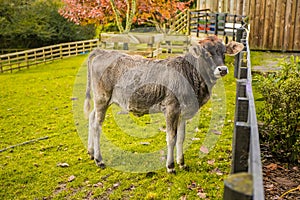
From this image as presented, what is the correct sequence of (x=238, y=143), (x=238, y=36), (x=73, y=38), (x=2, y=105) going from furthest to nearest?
(x=73, y=38), (x=2, y=105), (x=238, y=36), (x=238, y=143)

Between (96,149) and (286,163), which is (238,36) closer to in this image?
(286,163)

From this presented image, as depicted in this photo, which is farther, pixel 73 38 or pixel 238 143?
pixel 73 38

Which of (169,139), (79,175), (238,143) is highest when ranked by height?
(238,143)

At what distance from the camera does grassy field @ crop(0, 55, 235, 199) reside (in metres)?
4.86

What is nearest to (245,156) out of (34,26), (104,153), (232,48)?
(232,48)

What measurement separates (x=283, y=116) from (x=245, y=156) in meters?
2.85

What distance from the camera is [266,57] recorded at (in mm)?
13031

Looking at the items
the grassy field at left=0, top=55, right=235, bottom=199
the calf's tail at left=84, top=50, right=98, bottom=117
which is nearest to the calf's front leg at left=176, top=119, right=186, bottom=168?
the grassy field at left=0, top=55, right=235, bottom=199

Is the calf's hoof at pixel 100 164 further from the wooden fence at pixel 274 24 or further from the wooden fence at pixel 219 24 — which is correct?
the wooden fence at pixel 274 24

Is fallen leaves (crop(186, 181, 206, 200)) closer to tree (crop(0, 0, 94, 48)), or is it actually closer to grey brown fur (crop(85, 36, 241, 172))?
grey brown fur (crop(85, 36, 241, 172))

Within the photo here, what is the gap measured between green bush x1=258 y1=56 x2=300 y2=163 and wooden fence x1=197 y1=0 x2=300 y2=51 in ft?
29.5

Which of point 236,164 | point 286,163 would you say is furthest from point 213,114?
point 236,164

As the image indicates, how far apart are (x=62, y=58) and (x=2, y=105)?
38.3 feet

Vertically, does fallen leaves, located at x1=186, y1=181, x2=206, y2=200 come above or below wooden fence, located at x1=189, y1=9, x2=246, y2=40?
below
